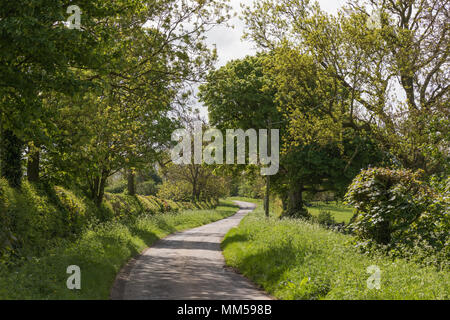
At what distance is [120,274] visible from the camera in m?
13.6

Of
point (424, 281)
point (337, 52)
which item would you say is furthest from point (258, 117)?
point (424, 281)

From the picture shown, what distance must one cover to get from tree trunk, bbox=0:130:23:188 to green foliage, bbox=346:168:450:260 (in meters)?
12.7

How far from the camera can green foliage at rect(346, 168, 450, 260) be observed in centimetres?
1173

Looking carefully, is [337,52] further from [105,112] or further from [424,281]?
[424,281]

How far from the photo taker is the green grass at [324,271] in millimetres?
8414

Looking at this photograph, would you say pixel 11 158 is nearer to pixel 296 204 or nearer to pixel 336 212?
pixel 296 204

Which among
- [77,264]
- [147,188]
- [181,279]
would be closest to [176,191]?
[147,188]

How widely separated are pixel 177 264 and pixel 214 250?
5383 mm

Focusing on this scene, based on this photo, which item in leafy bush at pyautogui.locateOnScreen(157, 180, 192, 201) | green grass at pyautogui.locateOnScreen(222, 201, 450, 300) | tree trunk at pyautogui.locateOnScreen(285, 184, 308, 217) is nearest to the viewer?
green grass at pyautogui.locateOnScreen(222, 201, 450, 300)

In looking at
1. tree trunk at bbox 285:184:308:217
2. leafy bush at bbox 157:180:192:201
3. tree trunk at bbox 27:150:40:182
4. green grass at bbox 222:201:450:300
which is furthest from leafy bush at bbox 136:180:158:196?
green grass at bbox 222:201:450:300

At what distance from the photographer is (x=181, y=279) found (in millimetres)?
12945

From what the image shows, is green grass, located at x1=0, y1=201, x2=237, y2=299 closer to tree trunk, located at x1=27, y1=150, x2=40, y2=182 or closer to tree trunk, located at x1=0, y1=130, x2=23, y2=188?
tree trunk, located at x1=0, y1=130, x2=23, y2=188

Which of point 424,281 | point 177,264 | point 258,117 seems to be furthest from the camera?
point 258,117
